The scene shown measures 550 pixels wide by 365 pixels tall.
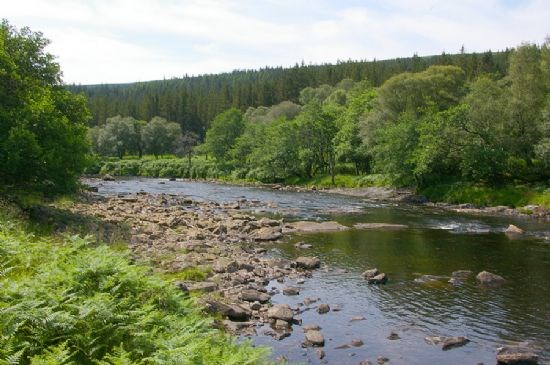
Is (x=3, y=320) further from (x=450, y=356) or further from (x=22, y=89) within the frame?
(x=22, y=89)

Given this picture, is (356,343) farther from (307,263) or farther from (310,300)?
(307,263)

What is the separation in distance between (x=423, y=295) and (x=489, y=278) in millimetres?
3983

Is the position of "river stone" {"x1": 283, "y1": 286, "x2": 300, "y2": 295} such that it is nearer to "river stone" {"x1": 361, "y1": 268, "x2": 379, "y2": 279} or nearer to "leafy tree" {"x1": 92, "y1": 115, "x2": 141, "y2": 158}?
"river stone" {"x1": 361, "y1": 268, "x2": 379, "y2": 279}

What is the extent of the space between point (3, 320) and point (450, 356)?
12.2 metres

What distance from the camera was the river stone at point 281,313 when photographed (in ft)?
55.8

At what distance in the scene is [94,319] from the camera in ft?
29.3

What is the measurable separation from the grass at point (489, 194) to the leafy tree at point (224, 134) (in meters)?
56.2

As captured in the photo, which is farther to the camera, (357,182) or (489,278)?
(357,182)

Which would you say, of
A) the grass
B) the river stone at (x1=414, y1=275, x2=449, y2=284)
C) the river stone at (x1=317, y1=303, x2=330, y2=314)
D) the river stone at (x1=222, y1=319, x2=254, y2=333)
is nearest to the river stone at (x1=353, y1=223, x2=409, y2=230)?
the river stone at (x1=414, y1=275, x2=449, y2=284)

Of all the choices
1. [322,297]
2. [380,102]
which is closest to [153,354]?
[322,297]

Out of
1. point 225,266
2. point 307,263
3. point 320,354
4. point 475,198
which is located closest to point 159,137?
point 475,198

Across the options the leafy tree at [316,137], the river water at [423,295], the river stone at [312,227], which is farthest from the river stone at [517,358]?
the leafy tree at [316,137]

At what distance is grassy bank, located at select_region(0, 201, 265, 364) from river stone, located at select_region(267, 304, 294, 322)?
505cm

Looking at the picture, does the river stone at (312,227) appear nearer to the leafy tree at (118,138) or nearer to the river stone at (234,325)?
the river stone at (234,325)
